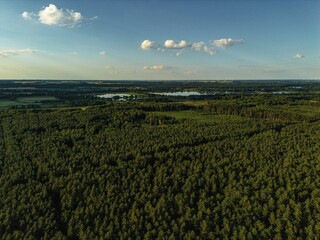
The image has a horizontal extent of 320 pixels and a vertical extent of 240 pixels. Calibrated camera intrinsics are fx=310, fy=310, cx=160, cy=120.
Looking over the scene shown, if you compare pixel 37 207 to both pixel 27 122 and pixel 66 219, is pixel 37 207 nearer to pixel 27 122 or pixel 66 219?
pixel 66 219

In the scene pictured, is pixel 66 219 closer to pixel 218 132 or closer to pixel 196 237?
pixel 196 237

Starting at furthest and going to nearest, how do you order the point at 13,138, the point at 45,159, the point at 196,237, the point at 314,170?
the point at 13,138, the point at 45,159, the point at 314,170, the point at 196,237

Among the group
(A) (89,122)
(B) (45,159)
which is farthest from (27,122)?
(B) (45,159)

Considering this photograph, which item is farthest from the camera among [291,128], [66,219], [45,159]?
[291,128]

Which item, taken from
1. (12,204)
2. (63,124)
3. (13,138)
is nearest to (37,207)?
(12,204)

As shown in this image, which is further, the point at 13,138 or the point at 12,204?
the point at 13,138

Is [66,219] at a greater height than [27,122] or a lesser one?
lesser
